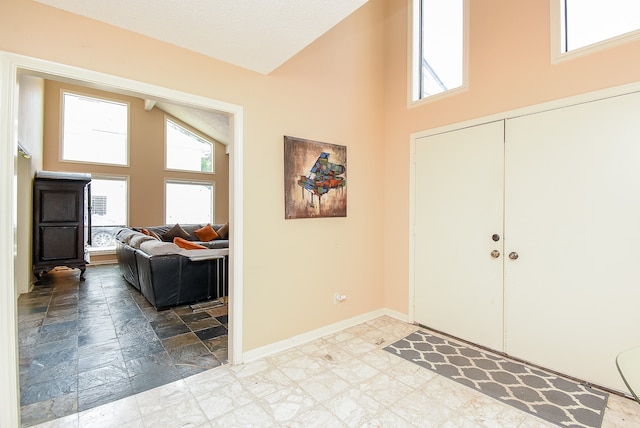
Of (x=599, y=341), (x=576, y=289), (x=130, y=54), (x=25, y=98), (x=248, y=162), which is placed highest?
(x=25, y=98)

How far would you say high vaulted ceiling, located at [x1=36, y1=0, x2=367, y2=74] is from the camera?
1.69m

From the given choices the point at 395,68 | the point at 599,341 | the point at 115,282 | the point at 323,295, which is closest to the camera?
the point at 599,341

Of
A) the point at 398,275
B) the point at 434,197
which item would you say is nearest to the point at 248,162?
the point at 434,197

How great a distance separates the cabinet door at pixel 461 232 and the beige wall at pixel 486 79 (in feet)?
0.62

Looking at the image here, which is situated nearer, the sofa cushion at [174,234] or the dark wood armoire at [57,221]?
the dark wood armoire at [57,221]

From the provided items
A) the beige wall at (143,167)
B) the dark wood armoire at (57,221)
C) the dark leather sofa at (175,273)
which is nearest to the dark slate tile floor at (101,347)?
the dark leather sofa at (175,273)

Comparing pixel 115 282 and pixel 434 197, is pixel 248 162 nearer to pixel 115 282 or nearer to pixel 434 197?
pixel 434 197

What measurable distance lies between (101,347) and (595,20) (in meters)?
4.97

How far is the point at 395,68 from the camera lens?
348cm

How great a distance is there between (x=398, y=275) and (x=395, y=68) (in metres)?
2.47

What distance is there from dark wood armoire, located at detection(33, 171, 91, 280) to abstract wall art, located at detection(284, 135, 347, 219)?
4203 millimetres

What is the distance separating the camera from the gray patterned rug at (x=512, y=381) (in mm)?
1881

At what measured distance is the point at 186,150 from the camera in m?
8.26

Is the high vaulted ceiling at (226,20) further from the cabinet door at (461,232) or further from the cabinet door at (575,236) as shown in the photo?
the cabinet door at (575,236)
